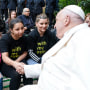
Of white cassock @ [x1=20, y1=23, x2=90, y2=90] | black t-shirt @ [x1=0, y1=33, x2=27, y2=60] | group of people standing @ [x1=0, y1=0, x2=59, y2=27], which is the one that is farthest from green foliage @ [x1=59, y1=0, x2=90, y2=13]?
white cassock @ [x1=20, y1=23, x2=90, y2=90]

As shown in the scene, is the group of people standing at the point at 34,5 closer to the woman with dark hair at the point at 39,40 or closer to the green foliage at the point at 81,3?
the green foliage at the point at 81,3

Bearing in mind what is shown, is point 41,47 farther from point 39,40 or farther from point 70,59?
point 70,59

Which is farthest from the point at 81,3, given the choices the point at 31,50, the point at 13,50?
the point at 13,50

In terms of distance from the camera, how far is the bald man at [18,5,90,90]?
1.40 metres

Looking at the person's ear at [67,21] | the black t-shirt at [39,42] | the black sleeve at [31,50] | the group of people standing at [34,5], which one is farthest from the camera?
the group of people standing at [34,5]

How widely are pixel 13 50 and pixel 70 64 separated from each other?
1807 millimetres

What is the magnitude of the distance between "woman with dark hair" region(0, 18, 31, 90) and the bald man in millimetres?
1303

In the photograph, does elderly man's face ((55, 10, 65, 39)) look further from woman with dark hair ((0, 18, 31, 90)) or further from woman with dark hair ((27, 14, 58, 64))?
woman with dark hair ((27, 14, 58, 64))

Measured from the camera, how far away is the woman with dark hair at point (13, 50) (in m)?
2.90

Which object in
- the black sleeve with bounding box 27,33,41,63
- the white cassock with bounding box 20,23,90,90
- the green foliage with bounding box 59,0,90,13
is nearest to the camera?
the white cassock with bounding box 20,23,90,90

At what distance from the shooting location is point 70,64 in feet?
4.80

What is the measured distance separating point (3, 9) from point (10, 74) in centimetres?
746

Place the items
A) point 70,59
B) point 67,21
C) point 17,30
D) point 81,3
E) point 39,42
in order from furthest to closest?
1. point 81,3
2. point 39,42
3. point 17,30
4. point 67,21
5. point 70,59

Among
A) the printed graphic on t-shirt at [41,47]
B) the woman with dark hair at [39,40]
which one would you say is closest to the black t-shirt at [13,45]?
the woman with dark hair at [39,40]
